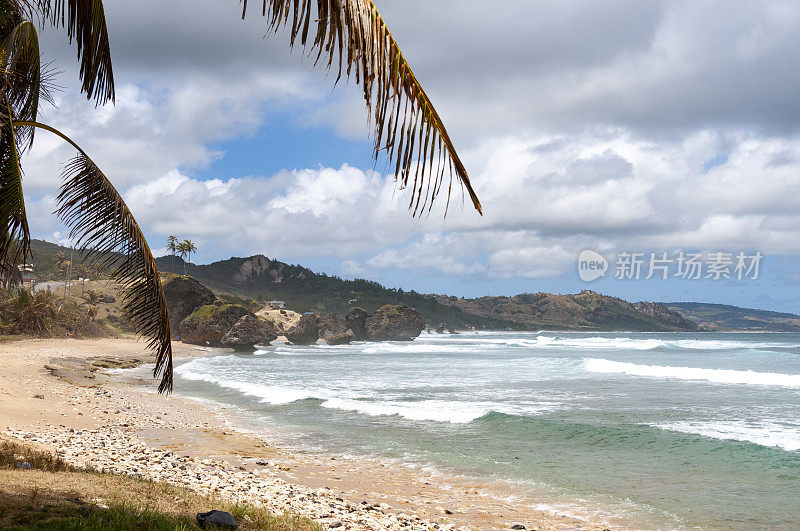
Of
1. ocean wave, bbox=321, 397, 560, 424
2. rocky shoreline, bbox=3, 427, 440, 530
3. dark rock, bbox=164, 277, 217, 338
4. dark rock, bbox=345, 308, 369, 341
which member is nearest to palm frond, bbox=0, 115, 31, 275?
rocky shoreline, bbox=3, 427, 440, 530

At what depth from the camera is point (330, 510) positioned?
811 cm

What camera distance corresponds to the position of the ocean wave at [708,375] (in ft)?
95.4

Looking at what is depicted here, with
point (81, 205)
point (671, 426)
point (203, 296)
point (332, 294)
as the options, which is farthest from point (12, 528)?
point (332, 294)

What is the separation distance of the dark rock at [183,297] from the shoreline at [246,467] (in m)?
→ 45.2

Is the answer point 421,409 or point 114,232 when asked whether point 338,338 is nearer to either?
point 421,409

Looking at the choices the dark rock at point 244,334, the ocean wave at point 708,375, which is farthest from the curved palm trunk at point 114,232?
the dark rock at point 244,334

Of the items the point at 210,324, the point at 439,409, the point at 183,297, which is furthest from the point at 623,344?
the point at 439,409

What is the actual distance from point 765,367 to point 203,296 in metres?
52.9

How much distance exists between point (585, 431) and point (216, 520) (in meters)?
12.0

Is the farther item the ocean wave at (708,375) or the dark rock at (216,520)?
the ocean wave at (708,375)

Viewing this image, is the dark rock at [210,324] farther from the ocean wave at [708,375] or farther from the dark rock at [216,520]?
the dark rock at [216,520]

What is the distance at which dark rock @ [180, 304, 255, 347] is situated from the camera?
59438 millimetres

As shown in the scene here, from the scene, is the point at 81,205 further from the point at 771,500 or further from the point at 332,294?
the point at 332,294

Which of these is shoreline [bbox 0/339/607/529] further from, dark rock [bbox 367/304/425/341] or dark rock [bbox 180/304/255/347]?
dark rock [bbox 367/304/425/341]
